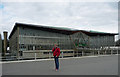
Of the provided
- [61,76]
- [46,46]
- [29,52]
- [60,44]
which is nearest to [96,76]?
[61,76]

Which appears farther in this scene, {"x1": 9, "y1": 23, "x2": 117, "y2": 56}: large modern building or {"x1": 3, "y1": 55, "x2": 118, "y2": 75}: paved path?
{"x1": 9, "y1": 23, "x2": 117, "y2": 56}: large modern building

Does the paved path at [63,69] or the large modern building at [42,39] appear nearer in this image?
the paved path at [63,69]

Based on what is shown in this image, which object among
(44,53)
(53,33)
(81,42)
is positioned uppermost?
(53,33)

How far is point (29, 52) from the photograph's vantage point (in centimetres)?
4859

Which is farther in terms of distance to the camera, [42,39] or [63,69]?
[42,39]

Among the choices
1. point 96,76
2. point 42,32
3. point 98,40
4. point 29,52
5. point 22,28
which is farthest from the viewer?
point 98,40

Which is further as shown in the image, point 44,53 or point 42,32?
point 42,32

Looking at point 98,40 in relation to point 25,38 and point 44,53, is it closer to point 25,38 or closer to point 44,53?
point 44,53

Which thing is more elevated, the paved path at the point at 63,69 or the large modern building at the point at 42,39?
the large modern building at the point at 42,39

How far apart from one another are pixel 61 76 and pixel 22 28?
4801 cm

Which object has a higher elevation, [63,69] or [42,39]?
[42,39]

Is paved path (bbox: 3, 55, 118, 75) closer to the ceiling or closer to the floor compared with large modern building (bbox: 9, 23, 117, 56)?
closer to the floor

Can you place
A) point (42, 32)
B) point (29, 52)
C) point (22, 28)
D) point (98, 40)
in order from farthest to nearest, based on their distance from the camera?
point (98, 40), point (42, 32), point (22, 28), point (29, 52)

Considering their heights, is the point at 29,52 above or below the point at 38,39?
below
